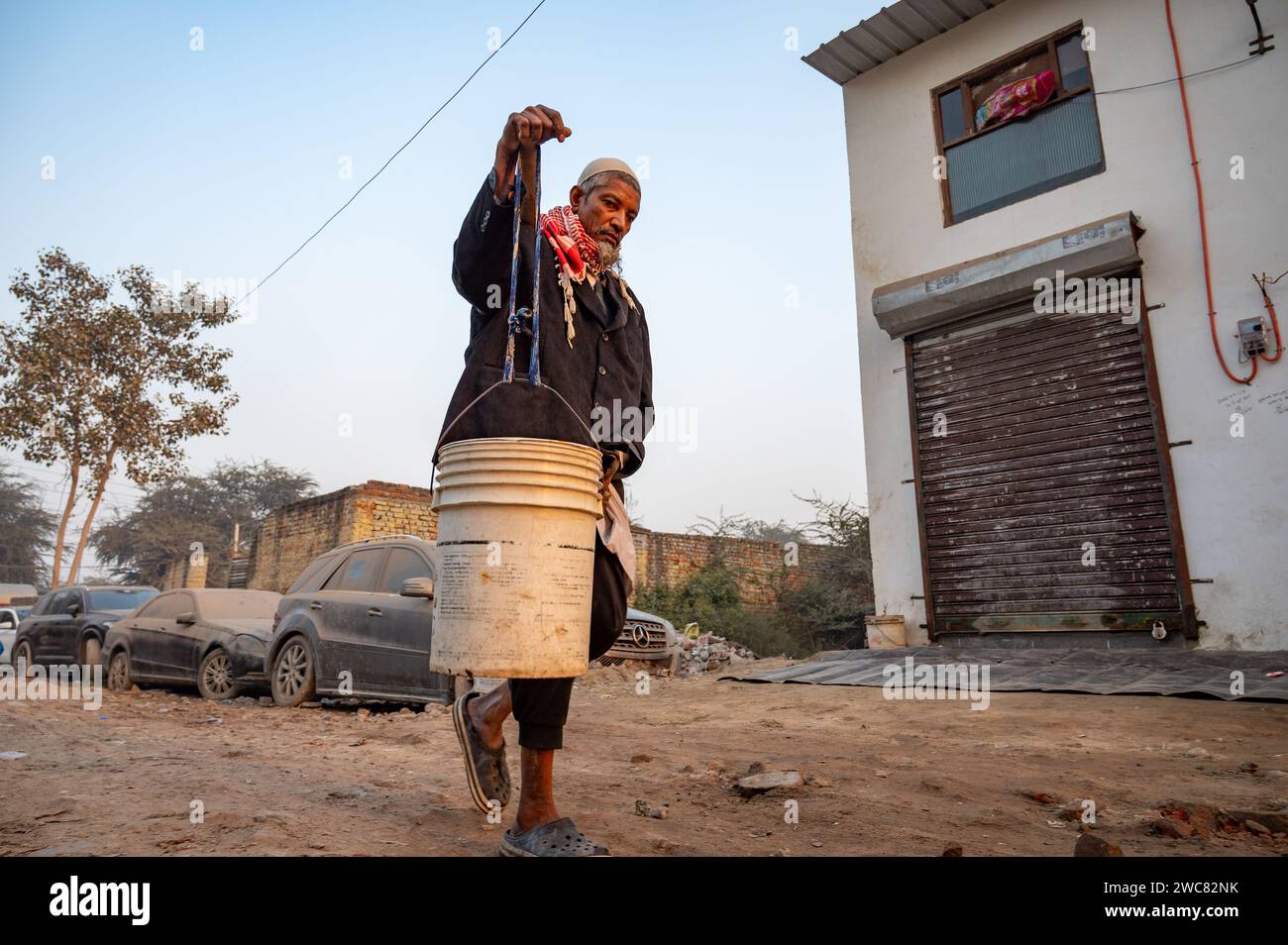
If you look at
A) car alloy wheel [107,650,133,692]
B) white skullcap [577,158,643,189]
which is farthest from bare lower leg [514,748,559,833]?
car alloy wheel [107,650,133,692]

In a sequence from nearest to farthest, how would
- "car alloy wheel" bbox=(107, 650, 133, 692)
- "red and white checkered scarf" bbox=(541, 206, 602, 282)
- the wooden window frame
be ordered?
"red and white checkered scarf" bbox=(541, 206, 602, 282)
the wooden window frame
"car alloy wheel" bbox=(107, 650, 133, 692)

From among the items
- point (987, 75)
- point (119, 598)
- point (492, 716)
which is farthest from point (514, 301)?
point (119, 598)

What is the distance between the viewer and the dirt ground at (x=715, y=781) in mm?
2344

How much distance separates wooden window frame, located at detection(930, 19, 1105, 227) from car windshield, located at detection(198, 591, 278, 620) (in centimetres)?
885

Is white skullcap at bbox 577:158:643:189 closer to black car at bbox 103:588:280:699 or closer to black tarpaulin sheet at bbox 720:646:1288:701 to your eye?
black tarpaulin sheet at bbox 720:646:1288:701

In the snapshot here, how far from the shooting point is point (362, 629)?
700cm

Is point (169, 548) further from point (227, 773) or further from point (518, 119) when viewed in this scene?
point (518, 119)

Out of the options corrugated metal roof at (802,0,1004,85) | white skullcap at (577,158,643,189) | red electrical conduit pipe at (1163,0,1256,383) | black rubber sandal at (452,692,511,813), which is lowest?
black rubber sandal at (452,692,511,813)

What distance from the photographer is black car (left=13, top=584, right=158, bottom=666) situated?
37.3ft

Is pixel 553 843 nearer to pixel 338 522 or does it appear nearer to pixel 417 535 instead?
pixel 338 522

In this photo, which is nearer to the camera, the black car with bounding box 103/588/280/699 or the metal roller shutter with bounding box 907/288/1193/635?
the metal roller shutter with bounding box 907/288/1193/635

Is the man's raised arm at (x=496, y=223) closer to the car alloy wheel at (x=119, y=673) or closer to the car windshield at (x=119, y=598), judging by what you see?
the car alloy wheel at (x=119, y=673)

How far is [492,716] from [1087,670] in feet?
17.0
